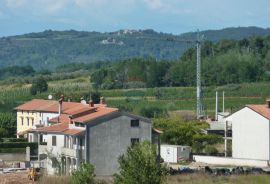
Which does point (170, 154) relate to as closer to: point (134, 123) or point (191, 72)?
point (134, 123)

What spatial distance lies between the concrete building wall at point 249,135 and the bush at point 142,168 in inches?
741

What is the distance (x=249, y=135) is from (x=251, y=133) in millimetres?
277

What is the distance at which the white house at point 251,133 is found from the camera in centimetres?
5953

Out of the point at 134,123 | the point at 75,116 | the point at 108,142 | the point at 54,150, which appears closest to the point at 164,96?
the point at 75,116

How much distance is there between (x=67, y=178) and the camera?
48875 mm

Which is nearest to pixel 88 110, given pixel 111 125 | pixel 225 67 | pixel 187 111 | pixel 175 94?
pixel 111 125

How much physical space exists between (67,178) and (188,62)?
94.1 metres

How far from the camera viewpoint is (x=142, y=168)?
1624 inches

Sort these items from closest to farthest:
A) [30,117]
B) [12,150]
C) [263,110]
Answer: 1. [263,110]
2. [12,150]
3. [30,117]

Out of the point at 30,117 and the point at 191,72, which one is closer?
the point at 30,117

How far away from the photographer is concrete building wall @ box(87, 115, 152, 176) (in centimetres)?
5291

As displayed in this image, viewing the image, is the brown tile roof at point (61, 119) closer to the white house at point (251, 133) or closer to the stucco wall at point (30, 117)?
the stucco wall at point (30, 117)

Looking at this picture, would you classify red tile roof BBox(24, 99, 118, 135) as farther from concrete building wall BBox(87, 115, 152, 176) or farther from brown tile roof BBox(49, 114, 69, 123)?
concrete building wall BBox(87, 115, 152, 176)

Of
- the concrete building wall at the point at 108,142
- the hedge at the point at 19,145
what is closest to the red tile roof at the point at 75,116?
the concrete building wall at the point at 108,142
